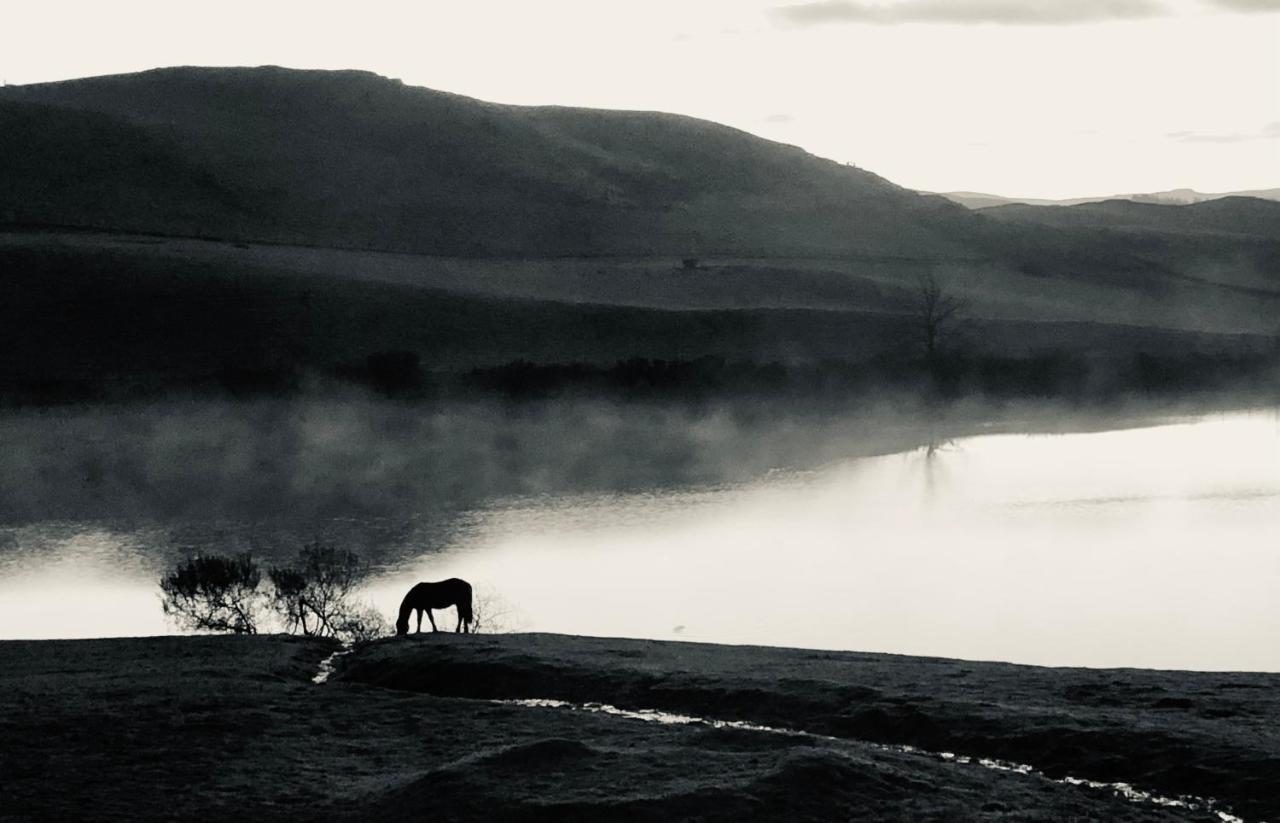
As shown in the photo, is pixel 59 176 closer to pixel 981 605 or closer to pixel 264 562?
pixel 264 562

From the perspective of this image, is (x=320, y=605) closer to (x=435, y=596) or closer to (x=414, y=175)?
(x=435, y=596)

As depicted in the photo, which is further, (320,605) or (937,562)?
(937,562)

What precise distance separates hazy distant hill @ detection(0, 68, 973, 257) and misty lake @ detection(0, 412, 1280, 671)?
227ft

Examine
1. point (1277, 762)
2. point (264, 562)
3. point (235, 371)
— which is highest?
point (235, 371)

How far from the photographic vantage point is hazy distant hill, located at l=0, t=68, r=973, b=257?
120812mm

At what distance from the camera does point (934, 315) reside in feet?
358

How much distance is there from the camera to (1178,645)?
29.1 m

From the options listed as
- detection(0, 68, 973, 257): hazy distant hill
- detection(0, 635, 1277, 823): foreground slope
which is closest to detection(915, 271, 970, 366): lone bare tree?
detection(0, 68, 973, 257): hazy distant hill

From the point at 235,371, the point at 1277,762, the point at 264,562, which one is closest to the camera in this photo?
the point at 1277,762

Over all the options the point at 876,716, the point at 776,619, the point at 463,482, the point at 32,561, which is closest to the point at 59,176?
the point at 463,482

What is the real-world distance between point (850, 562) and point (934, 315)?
7007 cm

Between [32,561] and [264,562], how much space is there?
7.92 meters

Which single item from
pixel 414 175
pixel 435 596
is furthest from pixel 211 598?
pixel 414 175

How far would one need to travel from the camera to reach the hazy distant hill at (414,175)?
121 metres
